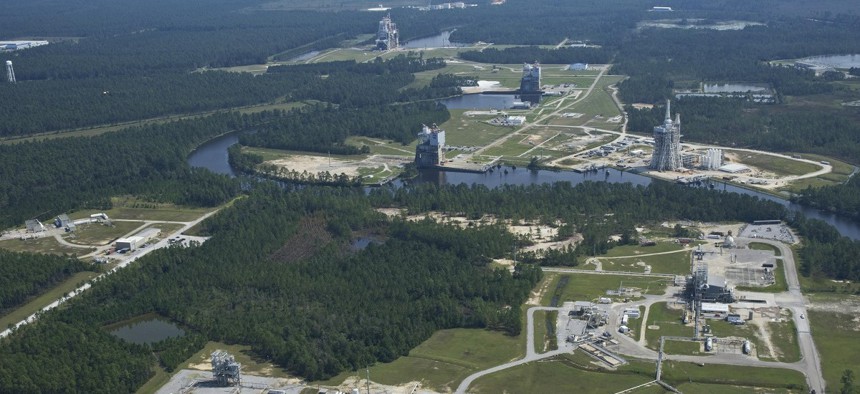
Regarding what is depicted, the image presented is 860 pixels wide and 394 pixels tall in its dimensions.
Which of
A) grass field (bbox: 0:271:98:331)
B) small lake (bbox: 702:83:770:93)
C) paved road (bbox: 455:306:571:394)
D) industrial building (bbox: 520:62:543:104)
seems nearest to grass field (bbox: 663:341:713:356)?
paved road (bbox: 455:306:571:394)

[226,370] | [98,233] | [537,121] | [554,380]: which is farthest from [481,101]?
[226,370]

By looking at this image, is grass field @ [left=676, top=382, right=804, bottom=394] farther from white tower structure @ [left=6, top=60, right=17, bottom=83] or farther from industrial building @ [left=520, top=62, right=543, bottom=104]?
white tower structure @ [left=6, top=60, right=17, bottom=83]

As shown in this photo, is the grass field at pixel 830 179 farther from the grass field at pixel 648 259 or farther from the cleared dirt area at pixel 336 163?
the cleared dirt area at pixel 336 163

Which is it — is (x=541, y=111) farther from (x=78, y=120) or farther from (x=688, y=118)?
(x=78, y=120)

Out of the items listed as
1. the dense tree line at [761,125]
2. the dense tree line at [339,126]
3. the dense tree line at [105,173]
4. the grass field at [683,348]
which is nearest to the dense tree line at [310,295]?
the grass field at [683,348]

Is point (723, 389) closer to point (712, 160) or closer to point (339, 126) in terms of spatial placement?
point (712, 160)

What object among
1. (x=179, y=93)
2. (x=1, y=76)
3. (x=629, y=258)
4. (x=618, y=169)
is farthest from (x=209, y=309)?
(x=1, y=76)
